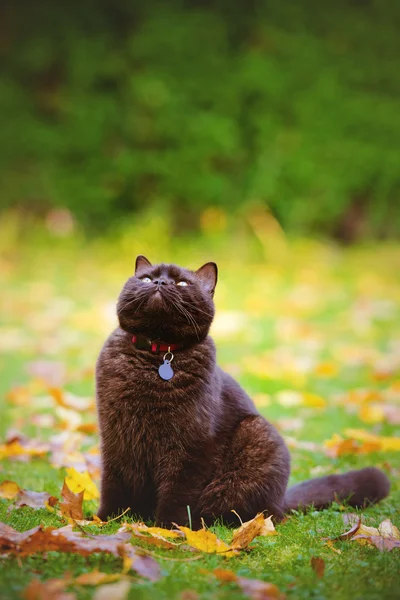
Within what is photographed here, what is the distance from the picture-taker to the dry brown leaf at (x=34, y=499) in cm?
267

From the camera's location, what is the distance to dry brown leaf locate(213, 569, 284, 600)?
6.17 feet

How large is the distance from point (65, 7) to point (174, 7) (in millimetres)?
1517

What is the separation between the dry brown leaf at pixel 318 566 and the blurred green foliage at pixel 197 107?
7220mm

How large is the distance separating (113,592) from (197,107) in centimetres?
811

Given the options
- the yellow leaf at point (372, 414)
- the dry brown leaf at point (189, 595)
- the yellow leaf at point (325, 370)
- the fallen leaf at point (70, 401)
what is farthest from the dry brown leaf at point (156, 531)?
the yellow leaf at point (325, 370)

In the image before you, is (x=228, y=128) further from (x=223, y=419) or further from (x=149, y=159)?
(x=223, y=419)

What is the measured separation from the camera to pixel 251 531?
93.6 inches

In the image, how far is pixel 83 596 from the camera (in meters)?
1.81

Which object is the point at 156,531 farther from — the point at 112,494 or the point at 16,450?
the point at 16,450

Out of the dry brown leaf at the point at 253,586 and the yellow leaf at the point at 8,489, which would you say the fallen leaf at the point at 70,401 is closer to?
the yellow leaf at the point at 8,489

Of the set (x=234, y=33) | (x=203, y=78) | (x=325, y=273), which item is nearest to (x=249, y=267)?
(x=325, y=273)

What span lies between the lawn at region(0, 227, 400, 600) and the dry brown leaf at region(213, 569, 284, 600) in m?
0.02

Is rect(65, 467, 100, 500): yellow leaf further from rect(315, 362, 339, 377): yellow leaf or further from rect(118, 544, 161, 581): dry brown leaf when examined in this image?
rect(315, 362, 339, 377): yellow leaf

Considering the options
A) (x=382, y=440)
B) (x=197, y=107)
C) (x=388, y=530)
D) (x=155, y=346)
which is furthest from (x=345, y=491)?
(x=197, y=107)
